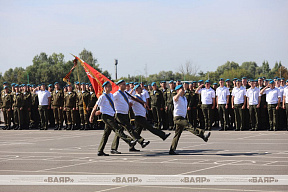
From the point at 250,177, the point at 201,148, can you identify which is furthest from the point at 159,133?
the point at 250,177

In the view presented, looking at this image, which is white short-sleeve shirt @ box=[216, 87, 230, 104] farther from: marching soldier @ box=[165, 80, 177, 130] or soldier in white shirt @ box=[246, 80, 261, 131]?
marching soldier @ box=[165, 80, 177, 130]

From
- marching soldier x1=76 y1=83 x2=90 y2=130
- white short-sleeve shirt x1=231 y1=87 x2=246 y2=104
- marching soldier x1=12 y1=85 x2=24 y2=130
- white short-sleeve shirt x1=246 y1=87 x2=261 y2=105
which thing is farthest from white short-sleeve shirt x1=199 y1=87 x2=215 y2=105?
marching soldier x1=12 y1=85 x2=24 y2=130

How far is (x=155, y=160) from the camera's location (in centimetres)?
1211

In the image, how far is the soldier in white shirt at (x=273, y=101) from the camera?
65.7 ft

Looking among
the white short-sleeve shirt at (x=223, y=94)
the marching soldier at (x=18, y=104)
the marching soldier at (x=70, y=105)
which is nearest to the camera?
the white short-sleeve shirt at (x=223, y=94)

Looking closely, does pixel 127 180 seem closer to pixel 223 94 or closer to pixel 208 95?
pixel 208 95

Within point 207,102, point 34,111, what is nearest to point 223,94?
point 207,102

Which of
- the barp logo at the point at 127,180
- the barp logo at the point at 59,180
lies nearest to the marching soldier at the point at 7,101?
the barp logo at the point at 59,180

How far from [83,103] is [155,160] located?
11261 millimetres

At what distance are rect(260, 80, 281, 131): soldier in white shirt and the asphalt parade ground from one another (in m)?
2.62

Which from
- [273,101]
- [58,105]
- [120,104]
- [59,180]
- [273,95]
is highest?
[273,95]

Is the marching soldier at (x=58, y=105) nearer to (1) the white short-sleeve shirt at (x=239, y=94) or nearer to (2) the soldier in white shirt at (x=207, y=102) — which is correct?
(2) the soldier in white shirt at (x=207, y=102)

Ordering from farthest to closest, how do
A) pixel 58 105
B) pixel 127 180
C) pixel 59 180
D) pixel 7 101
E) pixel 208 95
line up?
pixel 7 101, pixel 58 105, pixel 208 95, pixel 59 180, pixel 127 180

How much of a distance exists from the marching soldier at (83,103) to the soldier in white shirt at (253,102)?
7805mm
